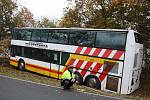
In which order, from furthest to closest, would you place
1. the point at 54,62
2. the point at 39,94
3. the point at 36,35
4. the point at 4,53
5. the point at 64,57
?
1. the point at 4,53
2. the point at 36,35
3. the point at 54,62
4. the point at 64,57
5. the point at 39,94

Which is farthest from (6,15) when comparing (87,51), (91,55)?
(91,55)

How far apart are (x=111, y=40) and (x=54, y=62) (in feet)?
20.2

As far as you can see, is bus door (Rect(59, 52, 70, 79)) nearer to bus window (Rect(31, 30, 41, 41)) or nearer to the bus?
the bus

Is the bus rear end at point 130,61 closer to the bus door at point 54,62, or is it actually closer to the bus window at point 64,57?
the bus window at point 64,57

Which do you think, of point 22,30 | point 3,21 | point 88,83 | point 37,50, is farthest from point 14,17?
point 88,83

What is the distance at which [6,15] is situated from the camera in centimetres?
3300

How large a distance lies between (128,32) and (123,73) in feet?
8.44

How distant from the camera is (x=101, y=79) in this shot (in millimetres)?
19094

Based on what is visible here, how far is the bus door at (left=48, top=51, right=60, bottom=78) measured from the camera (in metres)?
22.3

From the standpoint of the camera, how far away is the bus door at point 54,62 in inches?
879

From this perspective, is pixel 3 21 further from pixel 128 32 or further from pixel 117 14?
pixel 128 32

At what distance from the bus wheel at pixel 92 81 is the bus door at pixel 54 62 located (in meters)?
3.16

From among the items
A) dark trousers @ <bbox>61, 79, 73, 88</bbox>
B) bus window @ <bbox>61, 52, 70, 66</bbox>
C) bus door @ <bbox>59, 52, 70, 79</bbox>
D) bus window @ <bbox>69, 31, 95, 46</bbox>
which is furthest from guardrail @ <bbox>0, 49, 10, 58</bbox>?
dark trousers @ <bbox>61, 79, 73, 88</bbox>

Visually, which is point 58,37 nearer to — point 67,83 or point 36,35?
point 36,35
